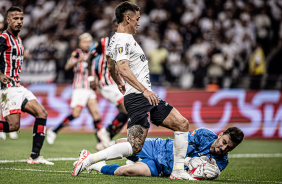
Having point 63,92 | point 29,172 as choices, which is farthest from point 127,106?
point 63,92

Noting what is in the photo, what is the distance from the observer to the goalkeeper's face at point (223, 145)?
6.63 meters

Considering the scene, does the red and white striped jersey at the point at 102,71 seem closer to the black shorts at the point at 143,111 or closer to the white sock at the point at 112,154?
the black shorts at the point at 143,111

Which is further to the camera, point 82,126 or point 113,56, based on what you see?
point 82,126

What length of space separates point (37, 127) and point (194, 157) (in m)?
3.01

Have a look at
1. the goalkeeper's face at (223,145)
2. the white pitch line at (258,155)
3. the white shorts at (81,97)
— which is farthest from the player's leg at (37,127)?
the white pitch line at (258,155)

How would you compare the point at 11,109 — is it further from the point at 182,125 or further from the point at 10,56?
the point at 182,125

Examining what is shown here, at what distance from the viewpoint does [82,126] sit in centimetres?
1633

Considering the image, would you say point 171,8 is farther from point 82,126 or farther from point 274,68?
point 82,126

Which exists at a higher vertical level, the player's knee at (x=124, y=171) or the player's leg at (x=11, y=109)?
the player's leg at (x=11, y=109)

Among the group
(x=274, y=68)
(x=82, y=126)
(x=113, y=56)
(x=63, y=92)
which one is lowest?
(x=82, y=126)

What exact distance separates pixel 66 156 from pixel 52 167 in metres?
1.98

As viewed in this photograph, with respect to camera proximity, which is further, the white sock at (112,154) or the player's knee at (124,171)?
the player's knee at (124,171)

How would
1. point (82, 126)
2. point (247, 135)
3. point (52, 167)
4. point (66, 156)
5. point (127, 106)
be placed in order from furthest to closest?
point (82, 126)
point (247, 135)
point (66, 156)
point (52, 167)
point (127, 106)

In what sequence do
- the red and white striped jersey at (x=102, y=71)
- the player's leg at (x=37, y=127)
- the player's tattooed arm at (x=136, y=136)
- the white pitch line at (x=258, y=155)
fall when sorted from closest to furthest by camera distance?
the player's tattooed arm at (x=136, y=136) → the player's leg at (x=37, y=127) → the white pitch line at (x=258, y=155) → the red and white striped jersey at (x=102, y=71)
